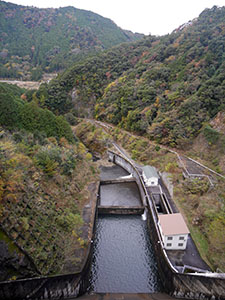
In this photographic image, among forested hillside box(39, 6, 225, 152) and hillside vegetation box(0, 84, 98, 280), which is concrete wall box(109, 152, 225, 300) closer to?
hillside vegetation box(0, 84, 98, 280)

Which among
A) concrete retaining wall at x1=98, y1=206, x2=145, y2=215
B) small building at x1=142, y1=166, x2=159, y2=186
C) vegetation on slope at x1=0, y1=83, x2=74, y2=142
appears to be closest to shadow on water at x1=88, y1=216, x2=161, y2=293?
concrete retaining wall at x1=98, y1=206, x2=145, y2=215

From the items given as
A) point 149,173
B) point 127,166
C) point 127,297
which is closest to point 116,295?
point 127,297

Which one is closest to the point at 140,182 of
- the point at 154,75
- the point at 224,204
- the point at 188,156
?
the point at 188,156

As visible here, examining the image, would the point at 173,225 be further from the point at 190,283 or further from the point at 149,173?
the point at 149,173

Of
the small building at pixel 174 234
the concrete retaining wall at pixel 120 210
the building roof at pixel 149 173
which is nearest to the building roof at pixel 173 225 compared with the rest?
the small building at pixel 174 234

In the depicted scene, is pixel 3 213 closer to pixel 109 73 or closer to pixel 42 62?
pixel 109 73
